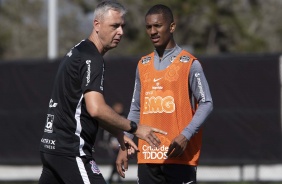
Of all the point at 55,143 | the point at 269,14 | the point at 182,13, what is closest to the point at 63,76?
the point at 55,143

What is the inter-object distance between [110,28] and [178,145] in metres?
1.36

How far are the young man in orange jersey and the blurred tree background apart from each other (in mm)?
24492

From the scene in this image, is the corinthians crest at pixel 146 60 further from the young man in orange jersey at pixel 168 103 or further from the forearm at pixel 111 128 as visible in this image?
the forearm at pixel 111 128

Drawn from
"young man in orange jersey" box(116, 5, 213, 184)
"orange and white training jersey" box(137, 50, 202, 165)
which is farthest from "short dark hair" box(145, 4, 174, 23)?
"orange and white training jersey" box(137, 50, 202, 165)

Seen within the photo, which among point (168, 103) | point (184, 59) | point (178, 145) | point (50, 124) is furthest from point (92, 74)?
point (184, 59)

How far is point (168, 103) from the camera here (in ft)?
26.9

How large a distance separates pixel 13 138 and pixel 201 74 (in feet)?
34.6

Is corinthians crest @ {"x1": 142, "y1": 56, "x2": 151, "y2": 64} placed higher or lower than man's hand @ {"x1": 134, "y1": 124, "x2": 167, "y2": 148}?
higher

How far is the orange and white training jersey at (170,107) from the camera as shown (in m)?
8.17

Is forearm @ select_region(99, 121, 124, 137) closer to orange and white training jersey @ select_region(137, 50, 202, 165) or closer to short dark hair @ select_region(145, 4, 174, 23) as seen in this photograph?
orange and white training jersey @ select_region(137, 50, 202, 165)

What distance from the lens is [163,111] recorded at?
27.0 ft

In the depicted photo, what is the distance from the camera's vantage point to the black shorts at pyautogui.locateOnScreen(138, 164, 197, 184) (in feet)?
26.8

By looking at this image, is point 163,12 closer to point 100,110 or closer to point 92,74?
point 92,74

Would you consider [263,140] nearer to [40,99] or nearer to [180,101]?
[40,99]
